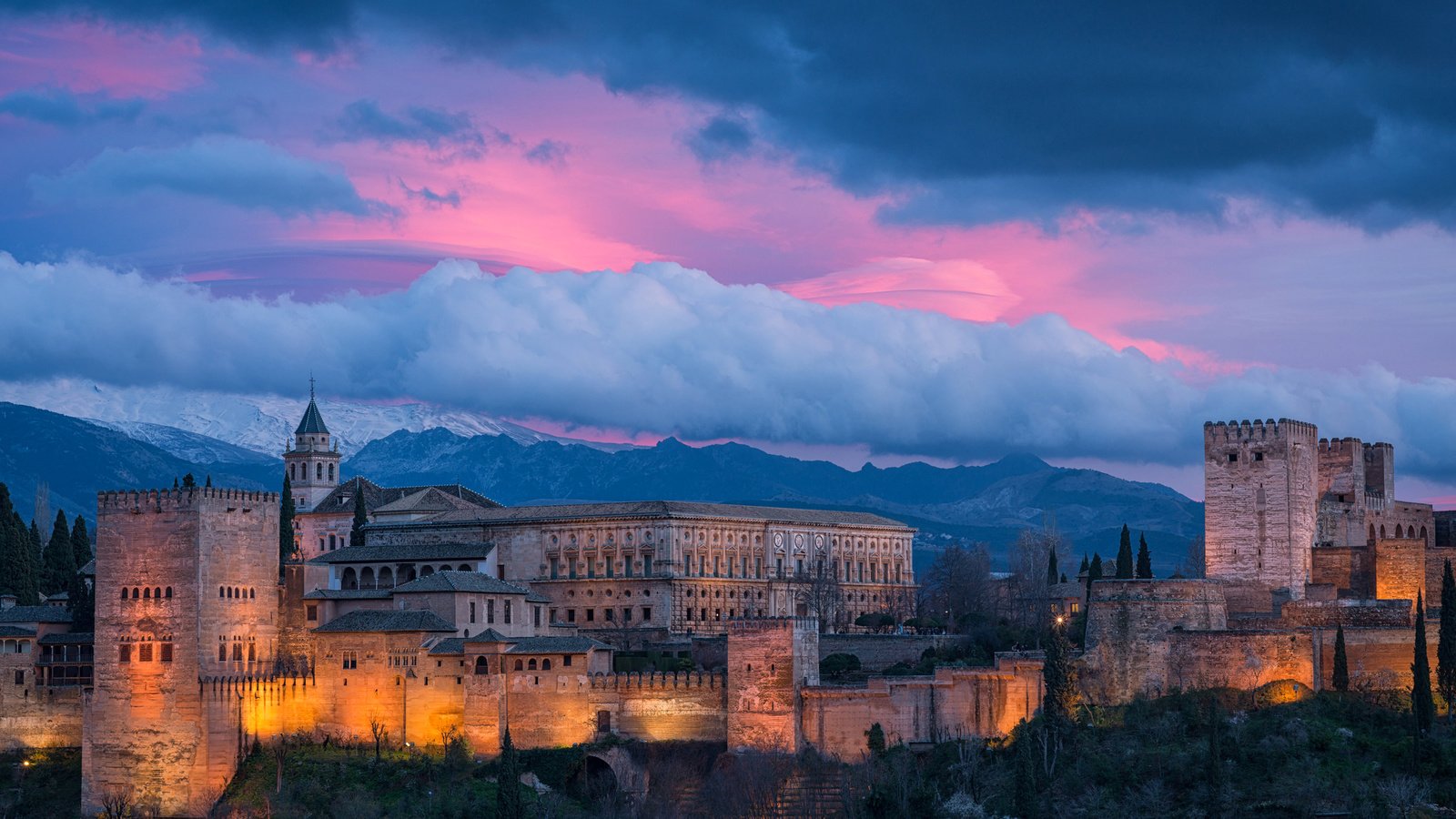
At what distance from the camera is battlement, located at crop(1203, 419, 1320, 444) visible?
79.7 meters

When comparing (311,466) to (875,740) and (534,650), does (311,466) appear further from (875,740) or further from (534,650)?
(875,740)

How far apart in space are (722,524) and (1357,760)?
59.1 m

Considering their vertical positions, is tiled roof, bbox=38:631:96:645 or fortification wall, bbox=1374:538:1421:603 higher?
fortification wall, bbox=1374:538:1421:603

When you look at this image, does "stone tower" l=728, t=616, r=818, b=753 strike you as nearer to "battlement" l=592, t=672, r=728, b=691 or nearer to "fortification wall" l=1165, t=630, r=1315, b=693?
"battlement" l=592, t=672, r=728, b=691

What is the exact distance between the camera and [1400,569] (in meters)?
76.1

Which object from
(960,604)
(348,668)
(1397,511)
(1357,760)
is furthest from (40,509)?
(1357,760)

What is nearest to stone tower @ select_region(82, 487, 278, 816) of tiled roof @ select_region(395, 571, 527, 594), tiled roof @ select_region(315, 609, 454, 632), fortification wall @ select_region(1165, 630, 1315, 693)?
tiled roof @ select_region(315, 609, 454, 632)

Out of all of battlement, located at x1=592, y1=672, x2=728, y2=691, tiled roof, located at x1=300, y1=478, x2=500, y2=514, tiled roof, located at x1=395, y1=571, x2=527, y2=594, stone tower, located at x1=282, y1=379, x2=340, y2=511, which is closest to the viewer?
battlement, located at x1=592, y1=672, x2=728, y2=691

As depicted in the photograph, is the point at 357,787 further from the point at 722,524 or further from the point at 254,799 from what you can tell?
the point at 722,524

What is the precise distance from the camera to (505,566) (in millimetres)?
113562

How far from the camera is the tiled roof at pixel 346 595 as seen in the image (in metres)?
85.9

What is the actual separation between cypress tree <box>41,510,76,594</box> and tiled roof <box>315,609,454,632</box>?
27.2 m

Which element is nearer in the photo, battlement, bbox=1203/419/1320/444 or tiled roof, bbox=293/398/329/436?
battlement, bbox=1203/419/1320/444

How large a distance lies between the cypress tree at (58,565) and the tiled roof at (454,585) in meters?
26.2
